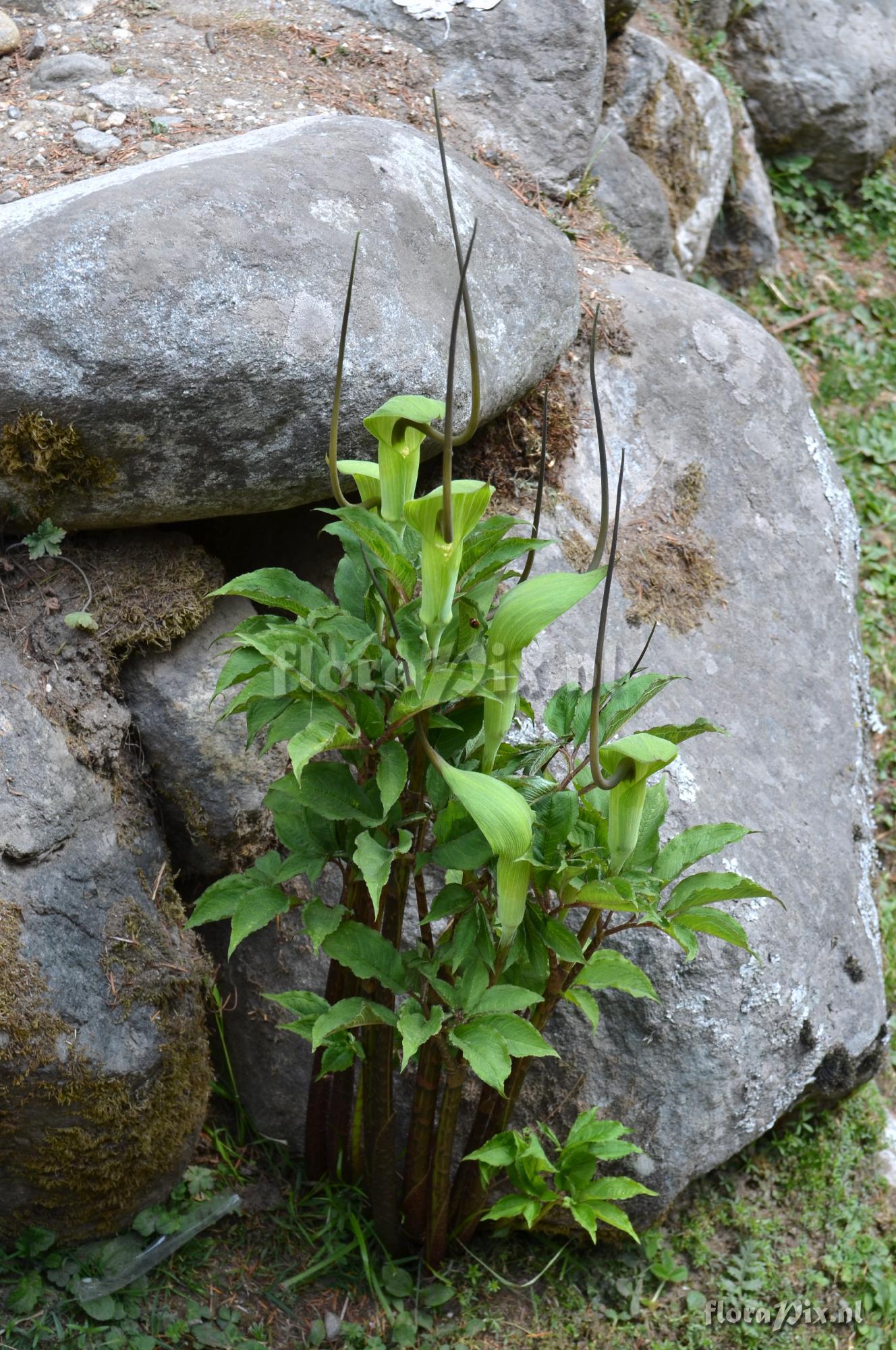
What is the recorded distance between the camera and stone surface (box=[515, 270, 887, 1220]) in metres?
2.94

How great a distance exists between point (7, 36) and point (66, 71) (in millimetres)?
311

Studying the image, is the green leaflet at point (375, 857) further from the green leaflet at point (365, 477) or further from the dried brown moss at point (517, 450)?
the dried brown moss at point (517, 450)

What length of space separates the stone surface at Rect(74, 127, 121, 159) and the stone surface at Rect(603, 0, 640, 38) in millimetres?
2729

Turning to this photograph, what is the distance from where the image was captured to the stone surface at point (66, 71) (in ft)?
11.9

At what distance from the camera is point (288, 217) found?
280 cm

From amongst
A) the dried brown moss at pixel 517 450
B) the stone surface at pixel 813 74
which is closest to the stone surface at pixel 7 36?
the dried brown moss at pixel 517 450

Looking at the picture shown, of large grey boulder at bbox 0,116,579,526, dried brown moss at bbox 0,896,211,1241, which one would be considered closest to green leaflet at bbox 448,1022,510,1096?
dried brown moss at bbox 0,896,211,1241

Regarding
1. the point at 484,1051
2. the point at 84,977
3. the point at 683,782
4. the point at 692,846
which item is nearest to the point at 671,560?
the point at 683,782

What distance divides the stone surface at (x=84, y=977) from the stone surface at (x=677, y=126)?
373 cm

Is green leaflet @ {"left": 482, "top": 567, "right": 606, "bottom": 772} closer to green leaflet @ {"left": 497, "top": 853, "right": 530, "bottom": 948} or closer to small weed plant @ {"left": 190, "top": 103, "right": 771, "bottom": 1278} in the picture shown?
small weed plant @ {"left": 190, "top": 103, "right": 771, "bottom": 1278}

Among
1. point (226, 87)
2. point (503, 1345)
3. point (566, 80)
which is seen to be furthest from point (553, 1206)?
point (566, 80)

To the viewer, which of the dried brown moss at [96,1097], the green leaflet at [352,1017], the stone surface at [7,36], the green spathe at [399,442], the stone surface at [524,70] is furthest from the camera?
the stone surface at [524,70]

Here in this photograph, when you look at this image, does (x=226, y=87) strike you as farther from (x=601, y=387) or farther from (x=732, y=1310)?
(x=732, y=1310)

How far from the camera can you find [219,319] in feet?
8.55
